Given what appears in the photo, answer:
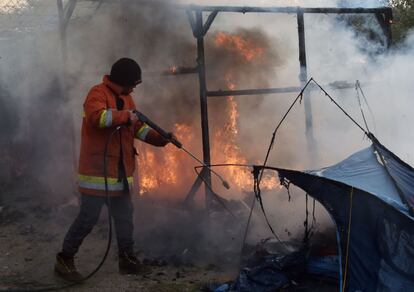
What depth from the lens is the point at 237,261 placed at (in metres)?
5.45

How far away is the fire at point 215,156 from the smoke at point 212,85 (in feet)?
0.13

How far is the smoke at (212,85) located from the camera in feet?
24.6

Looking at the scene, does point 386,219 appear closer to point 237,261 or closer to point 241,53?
point 237,261

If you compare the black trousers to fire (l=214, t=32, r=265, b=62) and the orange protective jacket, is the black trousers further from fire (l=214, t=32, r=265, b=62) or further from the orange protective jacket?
fire (l=214, t=32, r=265, b=62)

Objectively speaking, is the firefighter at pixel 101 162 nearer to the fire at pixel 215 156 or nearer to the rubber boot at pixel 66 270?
the rubber boot at pixel 66 270

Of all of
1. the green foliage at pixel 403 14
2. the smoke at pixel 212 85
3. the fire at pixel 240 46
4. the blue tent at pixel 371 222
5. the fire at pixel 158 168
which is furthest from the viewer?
the green foliage at pixel 403 14

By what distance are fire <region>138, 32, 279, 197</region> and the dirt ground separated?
2.54ft

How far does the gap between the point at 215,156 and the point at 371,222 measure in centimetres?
465

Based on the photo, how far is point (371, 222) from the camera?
3633 mm

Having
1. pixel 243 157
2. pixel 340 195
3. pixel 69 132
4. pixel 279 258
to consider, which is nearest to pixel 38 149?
pixel 69 132

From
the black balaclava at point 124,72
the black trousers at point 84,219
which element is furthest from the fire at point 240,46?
the black trousers at point 84,219

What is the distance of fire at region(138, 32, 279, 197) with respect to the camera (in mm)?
7969

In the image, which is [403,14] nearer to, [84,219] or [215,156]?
[215,156]

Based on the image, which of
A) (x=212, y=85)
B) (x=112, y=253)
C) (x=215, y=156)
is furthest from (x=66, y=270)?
(x=212, y=85)
